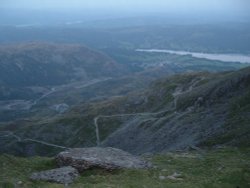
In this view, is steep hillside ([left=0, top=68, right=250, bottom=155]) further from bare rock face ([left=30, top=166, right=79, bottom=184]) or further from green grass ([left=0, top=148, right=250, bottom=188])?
bare rock face ([left=30, top=166, right=79, bottom=184])

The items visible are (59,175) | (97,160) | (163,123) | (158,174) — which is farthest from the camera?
(163,123)

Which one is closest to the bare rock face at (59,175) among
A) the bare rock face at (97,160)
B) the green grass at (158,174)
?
the green grass at (158,174)

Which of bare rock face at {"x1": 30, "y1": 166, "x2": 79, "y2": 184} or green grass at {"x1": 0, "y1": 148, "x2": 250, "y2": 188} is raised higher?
bare rock face at {"x1": 30, "y1": 166, "x2": 79, "y2": 184}

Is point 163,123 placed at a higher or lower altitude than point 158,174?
lower

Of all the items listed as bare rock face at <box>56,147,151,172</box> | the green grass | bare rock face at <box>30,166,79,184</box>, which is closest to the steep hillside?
the green grass

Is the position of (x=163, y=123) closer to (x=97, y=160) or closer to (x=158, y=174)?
(x=97, y=160)

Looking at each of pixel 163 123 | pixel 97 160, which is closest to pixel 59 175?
pixel 97 160

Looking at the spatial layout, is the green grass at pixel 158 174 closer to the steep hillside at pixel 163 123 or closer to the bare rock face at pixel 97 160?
the bare rock face at pixel 97 160
